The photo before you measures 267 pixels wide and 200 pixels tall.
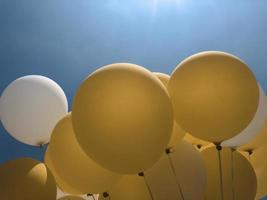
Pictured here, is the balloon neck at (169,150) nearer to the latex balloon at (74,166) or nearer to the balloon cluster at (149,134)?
the balloon cluster at (149,134)

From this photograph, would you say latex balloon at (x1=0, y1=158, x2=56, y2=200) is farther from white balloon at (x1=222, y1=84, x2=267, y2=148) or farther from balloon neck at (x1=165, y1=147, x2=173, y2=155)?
white balloon at (x1=222, y1=84, x2=267, y2=148)

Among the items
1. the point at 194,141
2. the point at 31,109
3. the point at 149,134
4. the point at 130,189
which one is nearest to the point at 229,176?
the point at 194,141

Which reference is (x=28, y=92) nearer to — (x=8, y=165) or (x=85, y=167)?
(x=8, y=165)

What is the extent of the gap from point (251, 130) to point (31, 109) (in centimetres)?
218

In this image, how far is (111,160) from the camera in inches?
109

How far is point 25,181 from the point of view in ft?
10.4

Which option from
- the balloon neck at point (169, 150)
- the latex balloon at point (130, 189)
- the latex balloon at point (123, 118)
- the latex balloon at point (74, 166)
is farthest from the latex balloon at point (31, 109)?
the balloon neck at point (169, 150)

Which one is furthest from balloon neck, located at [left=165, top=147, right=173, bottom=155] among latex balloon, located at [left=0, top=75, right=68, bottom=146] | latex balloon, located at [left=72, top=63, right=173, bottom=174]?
latex balloon, located at [left=0, top=75, right=68, bottom=146]

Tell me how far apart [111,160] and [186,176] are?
0.79m

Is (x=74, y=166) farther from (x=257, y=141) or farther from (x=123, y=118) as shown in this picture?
(x=257, y=141)

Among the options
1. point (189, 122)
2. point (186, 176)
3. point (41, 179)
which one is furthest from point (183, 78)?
point (41, 179)

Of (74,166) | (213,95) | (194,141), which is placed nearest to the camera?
(213,95)

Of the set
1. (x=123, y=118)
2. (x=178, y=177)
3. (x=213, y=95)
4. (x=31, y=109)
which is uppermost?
(x=213, y=95)

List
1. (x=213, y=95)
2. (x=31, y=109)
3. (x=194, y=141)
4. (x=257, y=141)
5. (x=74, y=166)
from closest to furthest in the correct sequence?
(x=213, y=95) → (x=74, y=166) → (x=194, y=141) → (x=257, y=141) → (x=31, y=109)
